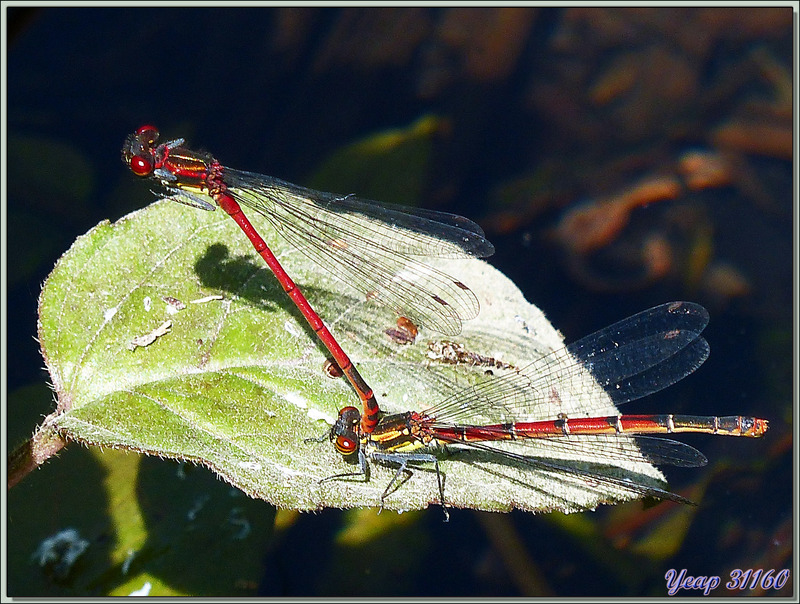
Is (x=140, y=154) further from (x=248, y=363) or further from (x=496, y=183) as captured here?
(x=496, y=183)

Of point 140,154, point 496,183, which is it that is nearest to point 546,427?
point 140,154

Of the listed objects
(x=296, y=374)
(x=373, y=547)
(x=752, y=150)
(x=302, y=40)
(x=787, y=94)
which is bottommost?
(x=373, y=547)

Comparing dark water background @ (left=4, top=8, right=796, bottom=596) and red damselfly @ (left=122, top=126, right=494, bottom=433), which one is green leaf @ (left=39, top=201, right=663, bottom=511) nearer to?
red damselfly @ (left=122, top=126, right=494, bottom=433)

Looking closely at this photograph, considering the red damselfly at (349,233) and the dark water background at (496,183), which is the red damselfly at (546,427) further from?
the dark water background at (496,183)

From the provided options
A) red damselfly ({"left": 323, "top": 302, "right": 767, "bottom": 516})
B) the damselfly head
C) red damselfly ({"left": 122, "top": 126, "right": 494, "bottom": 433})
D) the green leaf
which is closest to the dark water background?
red damselfly ({"left": 323, "top": 302, "right": 767, "bottom": 516})

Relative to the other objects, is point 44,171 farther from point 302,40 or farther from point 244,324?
point 244,324

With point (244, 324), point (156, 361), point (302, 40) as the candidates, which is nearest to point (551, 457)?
point (244, 324)
